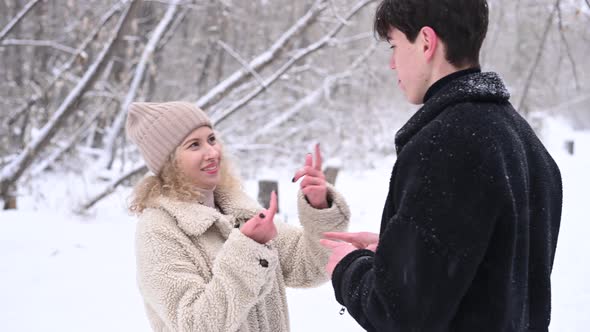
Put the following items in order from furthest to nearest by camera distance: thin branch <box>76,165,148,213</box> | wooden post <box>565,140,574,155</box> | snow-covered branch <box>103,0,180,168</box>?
wooden post <box>565,140,574,155</box>, snow-covered branch <box>103,0,180,168</box>, thin branch <box>76,165,148,213</box>

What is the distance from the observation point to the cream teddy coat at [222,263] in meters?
1.64

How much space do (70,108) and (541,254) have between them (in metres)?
5.91

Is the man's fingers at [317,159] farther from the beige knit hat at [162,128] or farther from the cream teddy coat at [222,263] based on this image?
the beige knit hat at [162,128]

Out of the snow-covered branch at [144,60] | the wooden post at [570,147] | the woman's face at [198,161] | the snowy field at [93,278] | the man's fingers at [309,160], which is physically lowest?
the snowy field at [93,278]

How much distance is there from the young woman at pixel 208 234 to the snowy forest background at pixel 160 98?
7.41 feet

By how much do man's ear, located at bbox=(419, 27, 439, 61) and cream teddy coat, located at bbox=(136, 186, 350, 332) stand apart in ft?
2.59

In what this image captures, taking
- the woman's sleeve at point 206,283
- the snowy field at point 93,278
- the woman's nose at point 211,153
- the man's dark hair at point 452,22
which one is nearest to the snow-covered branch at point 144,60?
the snowy field at point 93,278

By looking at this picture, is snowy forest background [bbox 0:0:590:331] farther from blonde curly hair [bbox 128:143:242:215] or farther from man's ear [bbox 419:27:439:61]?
man's ear [bbox 419:27:439:61]

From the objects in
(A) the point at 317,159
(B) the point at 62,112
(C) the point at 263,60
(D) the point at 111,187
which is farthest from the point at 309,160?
(D) the point at 111,187

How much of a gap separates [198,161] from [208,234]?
0.98ft

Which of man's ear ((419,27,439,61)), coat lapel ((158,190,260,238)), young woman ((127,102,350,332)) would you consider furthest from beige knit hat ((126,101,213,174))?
man's ear ((419,27,439,61))

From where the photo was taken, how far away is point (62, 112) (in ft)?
20.2

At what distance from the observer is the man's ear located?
1247mm

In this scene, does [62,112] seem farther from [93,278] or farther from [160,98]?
[160,98]
